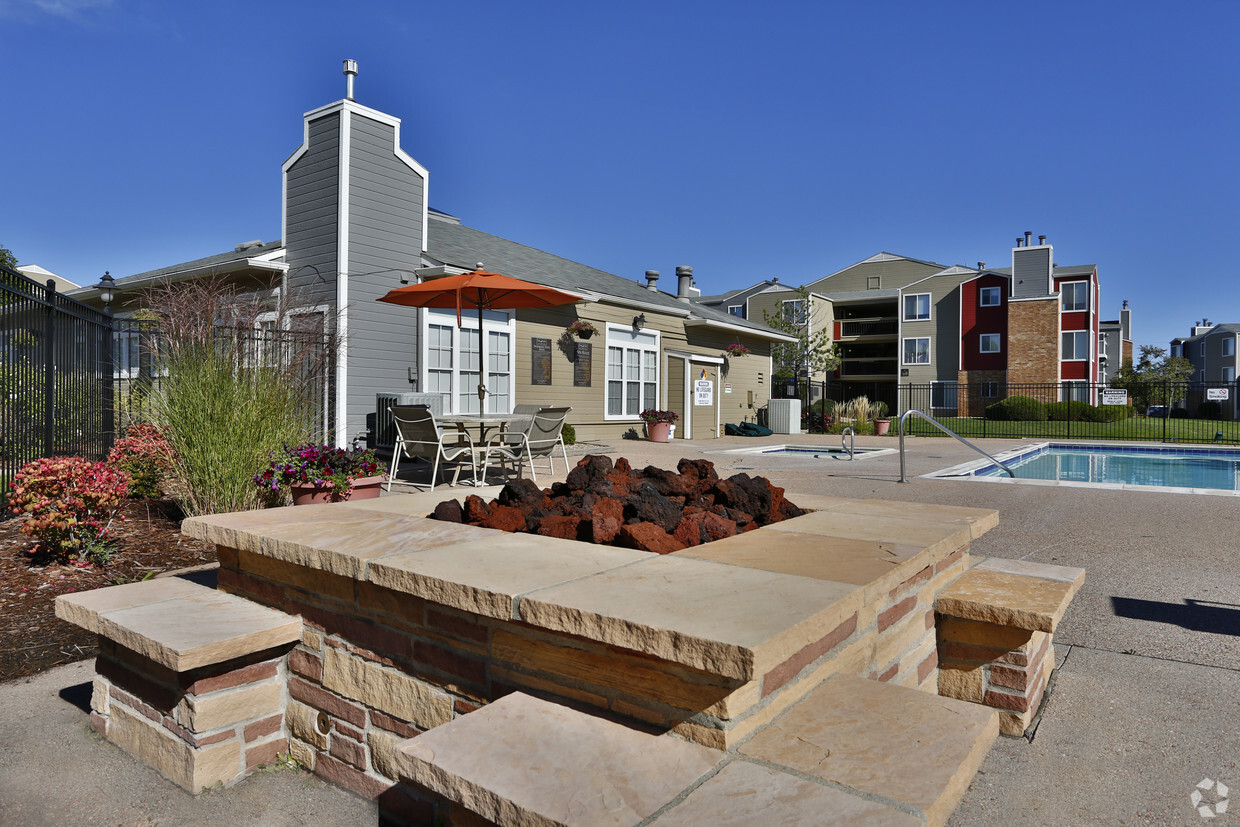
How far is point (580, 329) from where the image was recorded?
13.3m

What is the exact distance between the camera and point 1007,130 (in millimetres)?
13703

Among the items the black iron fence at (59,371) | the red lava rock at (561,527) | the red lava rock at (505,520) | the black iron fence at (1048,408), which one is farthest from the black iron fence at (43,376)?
→ the black iron fence at (1048,408)

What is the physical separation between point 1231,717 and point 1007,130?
1435cm

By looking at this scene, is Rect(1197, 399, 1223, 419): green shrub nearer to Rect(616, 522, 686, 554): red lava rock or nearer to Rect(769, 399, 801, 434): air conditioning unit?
Rect(769, 399, 801, 434): air conditioning unit


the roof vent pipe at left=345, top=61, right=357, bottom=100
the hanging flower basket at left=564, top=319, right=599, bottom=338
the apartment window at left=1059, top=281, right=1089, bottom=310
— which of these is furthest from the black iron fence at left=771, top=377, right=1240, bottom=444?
the roof vent pipe at left=345, top=61, right=357, bottom=100

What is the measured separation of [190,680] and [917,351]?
4196 centimetres

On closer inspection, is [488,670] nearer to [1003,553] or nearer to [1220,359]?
[1003,553]

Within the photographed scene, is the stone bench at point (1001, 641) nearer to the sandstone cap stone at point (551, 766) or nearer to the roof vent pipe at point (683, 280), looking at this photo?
the sandstone cap stone at point (551, 766)

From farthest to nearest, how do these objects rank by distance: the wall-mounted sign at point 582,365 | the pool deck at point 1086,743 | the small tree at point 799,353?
the small tree at point 799,353
the wall-mounted sign at point 582,365
the pool deck at point 1086,743

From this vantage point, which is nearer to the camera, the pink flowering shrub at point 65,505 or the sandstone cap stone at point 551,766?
the sandstone cap stone at point 551,766

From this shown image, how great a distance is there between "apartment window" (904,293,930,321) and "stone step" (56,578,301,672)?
1649 inches

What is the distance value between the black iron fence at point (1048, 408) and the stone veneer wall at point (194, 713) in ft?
64.7

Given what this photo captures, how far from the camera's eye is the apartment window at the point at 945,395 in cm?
3819

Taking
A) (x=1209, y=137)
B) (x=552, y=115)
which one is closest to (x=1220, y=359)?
(x=1209, y=137)
